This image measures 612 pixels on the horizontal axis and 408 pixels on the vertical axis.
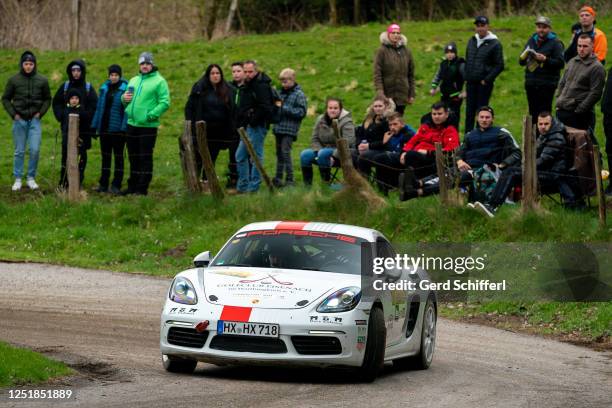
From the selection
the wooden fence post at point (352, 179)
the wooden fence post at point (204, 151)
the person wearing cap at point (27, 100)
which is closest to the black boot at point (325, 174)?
the wooden fence post at point (352, 179)

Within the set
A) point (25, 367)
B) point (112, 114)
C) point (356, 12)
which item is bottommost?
point (25, 367)

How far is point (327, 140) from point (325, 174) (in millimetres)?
626

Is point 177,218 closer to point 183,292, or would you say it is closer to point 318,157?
point 318,157

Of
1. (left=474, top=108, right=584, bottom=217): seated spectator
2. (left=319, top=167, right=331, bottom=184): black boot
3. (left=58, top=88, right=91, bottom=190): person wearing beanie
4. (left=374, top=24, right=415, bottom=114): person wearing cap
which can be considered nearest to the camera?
(left=474, top=108, right=584, bottom=217): seated spectator

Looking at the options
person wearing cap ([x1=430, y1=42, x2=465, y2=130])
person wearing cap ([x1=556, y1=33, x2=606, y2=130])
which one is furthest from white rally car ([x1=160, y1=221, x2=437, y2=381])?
person wearing cap ([x1=430, y1=42, x2=465, y2=130])

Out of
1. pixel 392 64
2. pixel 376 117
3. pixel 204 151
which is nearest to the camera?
pixel 204 151

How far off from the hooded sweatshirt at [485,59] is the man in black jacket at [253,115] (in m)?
3.81

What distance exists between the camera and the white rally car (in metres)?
11.1

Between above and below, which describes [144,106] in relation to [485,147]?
above

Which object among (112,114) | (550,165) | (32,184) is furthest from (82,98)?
(550,165)

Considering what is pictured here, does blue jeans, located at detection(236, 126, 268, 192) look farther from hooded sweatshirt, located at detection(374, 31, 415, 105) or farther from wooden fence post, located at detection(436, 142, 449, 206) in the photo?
wooden fence post, located at detection(436, 142, 449, 206)

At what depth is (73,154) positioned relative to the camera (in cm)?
2283

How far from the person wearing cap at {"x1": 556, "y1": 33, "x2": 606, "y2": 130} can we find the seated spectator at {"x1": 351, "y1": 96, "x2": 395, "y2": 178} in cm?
309

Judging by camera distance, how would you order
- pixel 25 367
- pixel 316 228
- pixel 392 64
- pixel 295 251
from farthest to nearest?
pixel 392 64 → pixel 316 228 → pixel 295 251 → pixel 25 367
